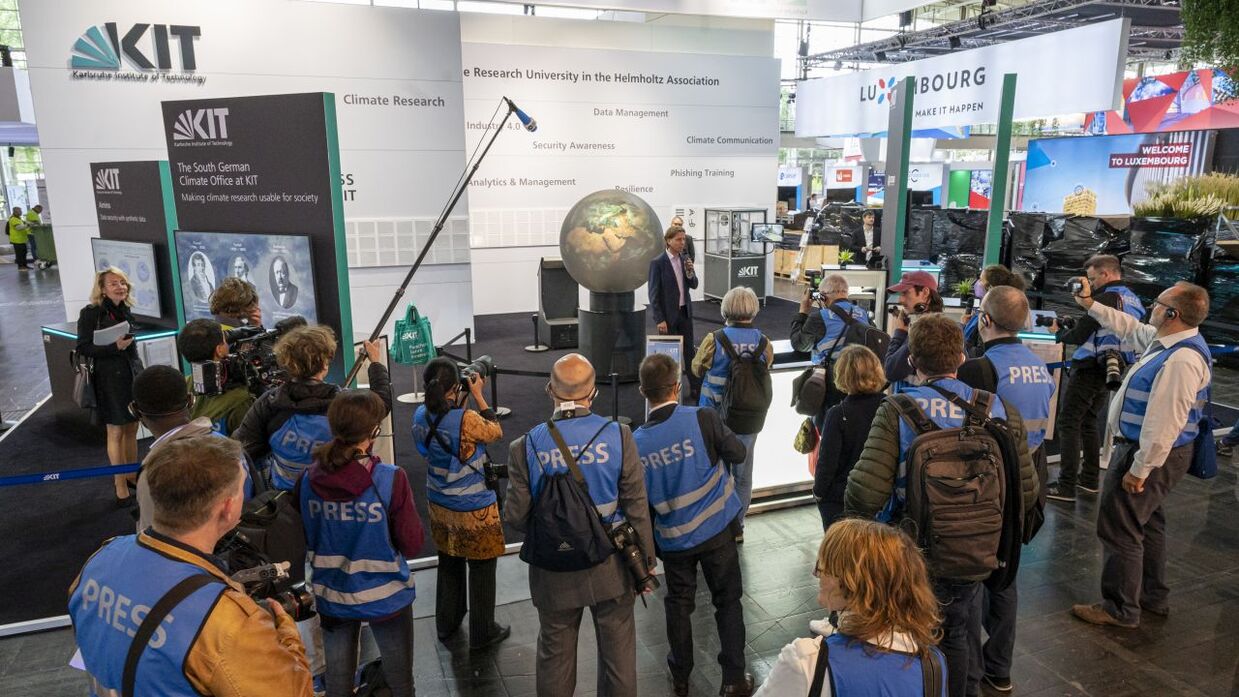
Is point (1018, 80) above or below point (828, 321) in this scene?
above

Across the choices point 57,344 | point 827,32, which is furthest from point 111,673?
point 827,32

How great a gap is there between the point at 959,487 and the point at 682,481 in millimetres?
1038

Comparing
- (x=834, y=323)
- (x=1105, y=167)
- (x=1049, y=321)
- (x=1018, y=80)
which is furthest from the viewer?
(x=1105, y=167)

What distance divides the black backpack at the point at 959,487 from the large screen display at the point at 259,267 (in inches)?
144

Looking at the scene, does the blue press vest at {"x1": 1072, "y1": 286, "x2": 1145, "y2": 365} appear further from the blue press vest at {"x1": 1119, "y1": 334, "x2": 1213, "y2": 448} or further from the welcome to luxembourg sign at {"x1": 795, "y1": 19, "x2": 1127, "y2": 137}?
the welcome to luxembourg sign at {"x1": 795, "y1": 19, "x2": 1127, "y2": 137}

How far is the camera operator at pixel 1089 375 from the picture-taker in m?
5.07

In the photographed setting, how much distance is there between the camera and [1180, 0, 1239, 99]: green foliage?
22.1 feet

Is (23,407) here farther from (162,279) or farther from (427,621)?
(427,621)

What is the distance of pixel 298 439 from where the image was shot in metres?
3.24

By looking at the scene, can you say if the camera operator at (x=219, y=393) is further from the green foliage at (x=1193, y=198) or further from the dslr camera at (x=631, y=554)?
the green foliage at (x=1193, y=198)

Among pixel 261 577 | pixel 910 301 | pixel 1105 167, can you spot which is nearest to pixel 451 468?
pixel 261 577

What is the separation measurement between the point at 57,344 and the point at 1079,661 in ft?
28.7

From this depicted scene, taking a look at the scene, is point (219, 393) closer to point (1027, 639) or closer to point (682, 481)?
point (682, 481)

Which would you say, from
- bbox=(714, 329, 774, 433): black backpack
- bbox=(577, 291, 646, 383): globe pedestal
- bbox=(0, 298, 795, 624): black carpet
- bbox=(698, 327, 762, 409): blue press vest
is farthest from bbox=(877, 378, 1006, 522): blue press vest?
bbox=(577, 291, 646, 383): globe pedestal
